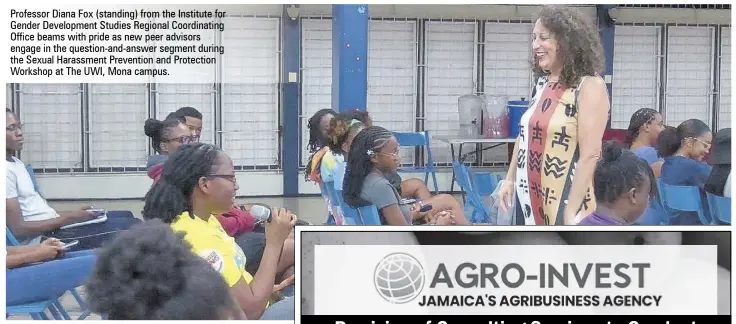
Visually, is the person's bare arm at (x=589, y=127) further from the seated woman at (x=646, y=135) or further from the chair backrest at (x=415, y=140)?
the chair backrest at (x=415, y=140)

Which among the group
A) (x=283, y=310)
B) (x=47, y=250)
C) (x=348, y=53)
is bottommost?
(x=283, y=310)

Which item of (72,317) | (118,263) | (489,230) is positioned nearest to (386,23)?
(489,230)

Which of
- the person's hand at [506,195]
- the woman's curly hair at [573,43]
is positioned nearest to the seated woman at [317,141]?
the person's hand at [506,195]

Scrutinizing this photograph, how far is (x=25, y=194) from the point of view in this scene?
3.13 meters

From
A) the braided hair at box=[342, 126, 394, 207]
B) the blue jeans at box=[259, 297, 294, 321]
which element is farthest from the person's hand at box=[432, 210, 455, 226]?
the blue jeans at box=[259, 297, 294, 321]

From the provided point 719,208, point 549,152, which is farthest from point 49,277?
point 719,208

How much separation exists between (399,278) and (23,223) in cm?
→ 129

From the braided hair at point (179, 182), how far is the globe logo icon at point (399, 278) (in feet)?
2.22

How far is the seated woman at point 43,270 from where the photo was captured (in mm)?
3141

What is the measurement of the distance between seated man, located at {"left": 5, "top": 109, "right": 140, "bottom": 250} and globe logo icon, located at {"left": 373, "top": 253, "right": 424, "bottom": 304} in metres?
0.85

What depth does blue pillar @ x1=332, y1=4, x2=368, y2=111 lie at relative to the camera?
10.3 ft

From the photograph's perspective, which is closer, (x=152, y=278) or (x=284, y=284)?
(x=152, y=278)

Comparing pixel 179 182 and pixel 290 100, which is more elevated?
pixel 290 100

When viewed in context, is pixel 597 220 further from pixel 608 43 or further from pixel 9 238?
pixel 9 238
